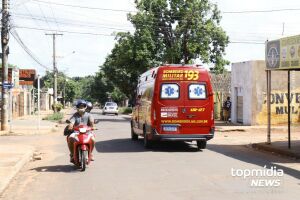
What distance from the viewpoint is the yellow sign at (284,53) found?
1600 centimetres

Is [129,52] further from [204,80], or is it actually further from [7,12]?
[204,80]

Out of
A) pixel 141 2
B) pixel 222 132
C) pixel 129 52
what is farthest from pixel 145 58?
pixel 222 132

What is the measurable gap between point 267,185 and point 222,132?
18.1 m

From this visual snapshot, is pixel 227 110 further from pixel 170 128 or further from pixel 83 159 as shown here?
pixel 83 159

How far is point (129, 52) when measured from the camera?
142 ft

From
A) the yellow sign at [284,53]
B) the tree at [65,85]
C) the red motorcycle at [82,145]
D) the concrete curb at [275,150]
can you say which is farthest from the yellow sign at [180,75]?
the tree at [65,85]

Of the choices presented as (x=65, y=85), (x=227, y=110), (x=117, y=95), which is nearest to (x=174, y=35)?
(x=227, y=110)

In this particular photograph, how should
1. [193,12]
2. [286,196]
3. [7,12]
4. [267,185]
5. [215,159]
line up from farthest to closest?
1. [193,12]
2. [7,12]
3. [215,159]
4. [267,185]
5. [286,196]

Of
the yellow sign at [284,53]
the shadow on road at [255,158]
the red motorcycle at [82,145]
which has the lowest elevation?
the shadow on road at [255,158]

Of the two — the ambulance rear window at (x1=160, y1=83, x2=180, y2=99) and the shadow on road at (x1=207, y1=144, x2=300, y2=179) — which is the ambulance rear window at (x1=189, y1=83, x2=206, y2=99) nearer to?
the ambulance rear window at (x1=160, y1=83, x2=180, y2=99)

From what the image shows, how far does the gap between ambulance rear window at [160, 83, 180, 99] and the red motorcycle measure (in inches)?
188

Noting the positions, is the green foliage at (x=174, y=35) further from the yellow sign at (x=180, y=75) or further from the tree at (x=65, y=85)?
the tree at (x=65, y=85)

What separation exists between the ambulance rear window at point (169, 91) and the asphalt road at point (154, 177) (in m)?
1.75

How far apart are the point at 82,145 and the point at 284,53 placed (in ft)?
25.9
